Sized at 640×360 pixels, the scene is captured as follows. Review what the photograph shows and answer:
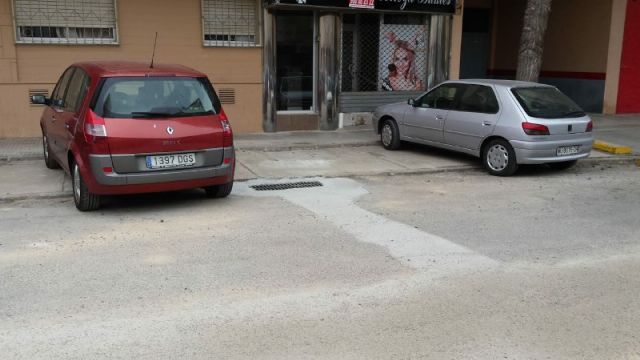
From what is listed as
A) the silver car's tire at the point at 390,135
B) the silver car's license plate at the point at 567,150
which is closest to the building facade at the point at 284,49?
the silver car's tire at the point at 390,135

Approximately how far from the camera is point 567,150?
9.49 m

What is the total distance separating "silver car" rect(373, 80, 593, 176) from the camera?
9250mm

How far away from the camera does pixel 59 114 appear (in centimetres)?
795

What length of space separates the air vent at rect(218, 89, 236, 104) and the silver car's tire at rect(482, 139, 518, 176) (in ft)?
18.3

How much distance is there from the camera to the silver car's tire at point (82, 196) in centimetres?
687

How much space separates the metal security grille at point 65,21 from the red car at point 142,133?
15.7 ft

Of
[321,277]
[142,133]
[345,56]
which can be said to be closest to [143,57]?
[345,56]

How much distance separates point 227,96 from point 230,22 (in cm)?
152

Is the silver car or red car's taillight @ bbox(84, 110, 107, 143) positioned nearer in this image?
red car's taillight @ bbox(84, 110, 107, 143)

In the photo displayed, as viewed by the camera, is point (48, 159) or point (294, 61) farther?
point (294, 61)

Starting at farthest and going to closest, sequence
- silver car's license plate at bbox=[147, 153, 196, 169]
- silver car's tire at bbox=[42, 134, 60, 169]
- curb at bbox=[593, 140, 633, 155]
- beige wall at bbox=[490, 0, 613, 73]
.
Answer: beige wall at bbox=[490, 0, 613, 73], curb at bbox=[593, 140, 633, 155], silver car's tire at bbox=[42, 134, 60, 169], silver car's license plate at bbox=[147, 153, 196, 169]

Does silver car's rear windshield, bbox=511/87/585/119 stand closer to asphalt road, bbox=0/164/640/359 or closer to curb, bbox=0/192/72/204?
asphalt road, bbox=0/164/640/359

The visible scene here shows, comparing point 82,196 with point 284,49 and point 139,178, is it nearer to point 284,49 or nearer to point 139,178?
point 139,178

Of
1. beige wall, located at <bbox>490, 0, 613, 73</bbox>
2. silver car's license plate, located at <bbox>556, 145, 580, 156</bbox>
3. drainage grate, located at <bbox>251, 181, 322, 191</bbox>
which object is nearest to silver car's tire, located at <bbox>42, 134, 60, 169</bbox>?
drainage grate, located at <bbox>251, 181, 322, 191</bbox>
